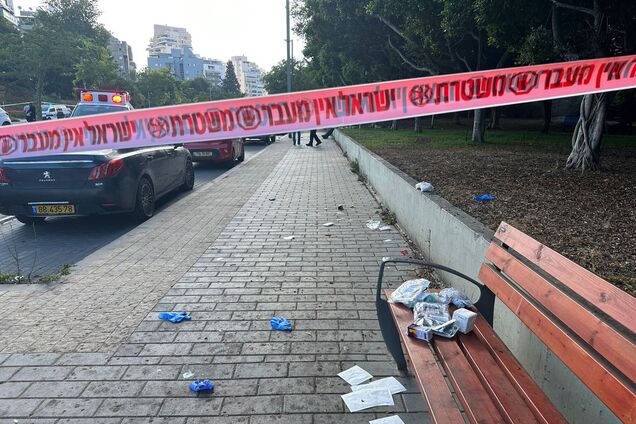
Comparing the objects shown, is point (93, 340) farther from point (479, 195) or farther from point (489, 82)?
point (479, 195)

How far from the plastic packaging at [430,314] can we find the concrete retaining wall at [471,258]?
1.63 feet

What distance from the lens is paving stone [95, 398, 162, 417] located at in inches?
100

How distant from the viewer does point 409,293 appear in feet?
9.84

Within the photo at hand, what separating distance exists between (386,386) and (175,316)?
190 centimetres

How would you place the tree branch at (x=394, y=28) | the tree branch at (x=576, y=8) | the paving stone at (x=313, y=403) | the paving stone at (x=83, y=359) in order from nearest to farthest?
the paving stone at (x=313, y=403), the paving stone at (x=83, y=359), the tree branch at (x=576, y=8), the tree branch at (x=394, y=28)

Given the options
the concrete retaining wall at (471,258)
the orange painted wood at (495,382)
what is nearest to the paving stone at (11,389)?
the orange painted wood at (495,382)

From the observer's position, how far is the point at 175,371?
2973 mm

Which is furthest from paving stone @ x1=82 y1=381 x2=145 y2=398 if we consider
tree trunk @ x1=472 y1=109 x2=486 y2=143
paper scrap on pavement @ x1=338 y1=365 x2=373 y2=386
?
tree trunk @ x1=472 y1=109 x2=486 y2=143

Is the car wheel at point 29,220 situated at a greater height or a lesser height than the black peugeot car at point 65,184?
lesser

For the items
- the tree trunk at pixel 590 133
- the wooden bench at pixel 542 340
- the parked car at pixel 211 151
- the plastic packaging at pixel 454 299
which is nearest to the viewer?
the wooden bench at pixel 542 340

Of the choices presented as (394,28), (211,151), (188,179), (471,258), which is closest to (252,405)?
(471,258)

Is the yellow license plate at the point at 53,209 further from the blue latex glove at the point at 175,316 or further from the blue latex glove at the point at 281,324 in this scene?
the blue latex glove at the point at 281,324

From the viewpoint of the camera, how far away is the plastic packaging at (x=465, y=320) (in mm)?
2506

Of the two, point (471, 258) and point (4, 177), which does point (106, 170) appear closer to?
point (4, 177)
